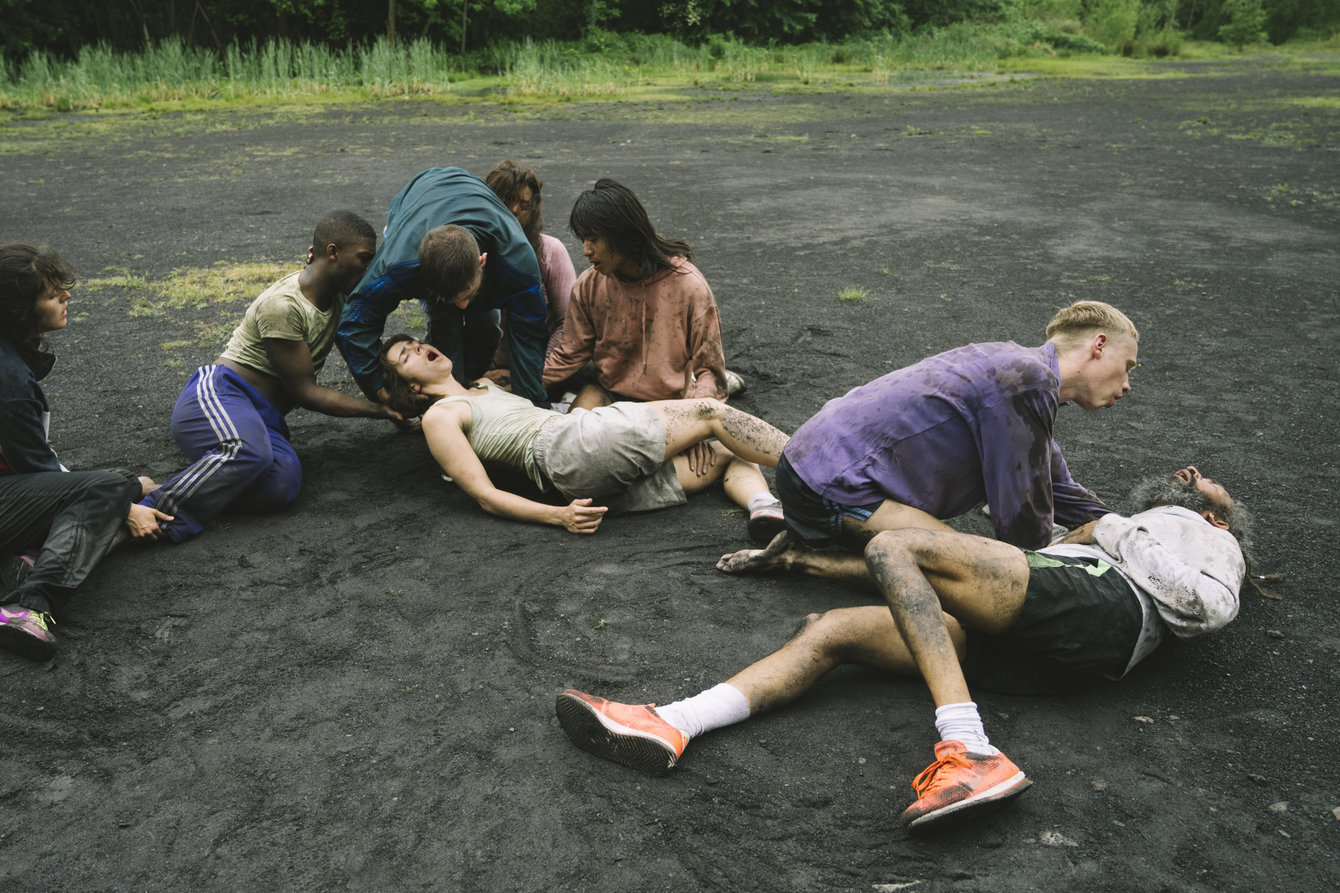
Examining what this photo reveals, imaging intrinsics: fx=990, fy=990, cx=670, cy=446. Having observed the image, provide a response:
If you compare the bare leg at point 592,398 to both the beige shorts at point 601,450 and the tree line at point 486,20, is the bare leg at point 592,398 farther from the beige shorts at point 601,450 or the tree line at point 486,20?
the tree line at point 486,20

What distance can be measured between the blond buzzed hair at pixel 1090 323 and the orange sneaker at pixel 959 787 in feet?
4.48

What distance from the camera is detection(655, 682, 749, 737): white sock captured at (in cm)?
276

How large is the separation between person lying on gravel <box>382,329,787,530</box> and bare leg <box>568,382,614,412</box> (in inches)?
25.2

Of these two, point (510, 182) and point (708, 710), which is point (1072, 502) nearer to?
point (708, 710)

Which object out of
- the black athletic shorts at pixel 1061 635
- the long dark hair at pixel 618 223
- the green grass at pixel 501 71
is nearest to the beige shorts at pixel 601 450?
the long dark hair at pixel 618 223

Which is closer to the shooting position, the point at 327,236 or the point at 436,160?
the point at 327,236

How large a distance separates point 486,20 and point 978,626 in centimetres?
3223

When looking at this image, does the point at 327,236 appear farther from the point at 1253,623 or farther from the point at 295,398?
the point at 1253,623

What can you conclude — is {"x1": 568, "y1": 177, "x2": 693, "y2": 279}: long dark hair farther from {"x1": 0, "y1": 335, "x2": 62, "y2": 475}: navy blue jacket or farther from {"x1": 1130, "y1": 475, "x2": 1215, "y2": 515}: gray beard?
{"x1": 1130, "y1": 475, "x2": 1215, "y2": 515}: gray beard

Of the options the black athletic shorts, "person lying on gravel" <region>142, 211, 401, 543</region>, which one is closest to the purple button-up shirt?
the black athletic shorts

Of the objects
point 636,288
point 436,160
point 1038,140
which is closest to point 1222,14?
point 1038,140

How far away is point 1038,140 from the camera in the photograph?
15.0 m

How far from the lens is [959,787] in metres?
2.40

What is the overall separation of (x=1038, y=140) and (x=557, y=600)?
13893 mm
